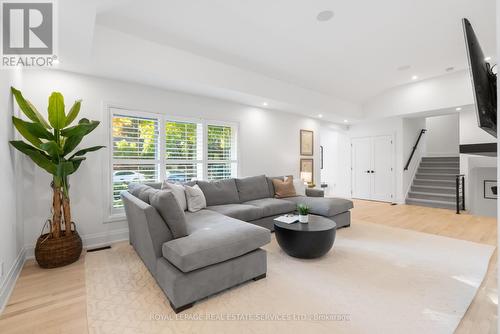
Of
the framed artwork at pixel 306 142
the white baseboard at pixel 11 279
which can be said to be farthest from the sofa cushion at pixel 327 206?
the white baseboard at pixel 11 279

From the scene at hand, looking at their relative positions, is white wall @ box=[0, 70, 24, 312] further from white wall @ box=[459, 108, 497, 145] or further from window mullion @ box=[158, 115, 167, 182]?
white wall @ box=[459, 108, 497, 145]

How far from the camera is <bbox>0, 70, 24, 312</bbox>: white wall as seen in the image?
84.9 inches

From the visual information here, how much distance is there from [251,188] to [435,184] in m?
5.78

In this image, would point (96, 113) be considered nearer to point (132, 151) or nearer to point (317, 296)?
point (132, 151)

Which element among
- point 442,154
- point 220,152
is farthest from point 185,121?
point 442,154

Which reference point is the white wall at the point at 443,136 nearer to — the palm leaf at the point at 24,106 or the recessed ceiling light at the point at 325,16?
the recessed ceiling light at the point at 325,16

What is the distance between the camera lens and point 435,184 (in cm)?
676

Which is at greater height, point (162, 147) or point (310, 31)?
point (310, 31)

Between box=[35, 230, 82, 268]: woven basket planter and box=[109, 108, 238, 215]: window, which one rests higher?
box=[109, 108, 238, 215]: window

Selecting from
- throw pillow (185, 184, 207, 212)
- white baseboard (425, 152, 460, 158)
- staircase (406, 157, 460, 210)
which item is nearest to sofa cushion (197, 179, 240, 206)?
throw pillow (185, 184, 207, 212)

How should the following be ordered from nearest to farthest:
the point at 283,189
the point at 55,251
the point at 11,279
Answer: the point at 11,279, the point at 55,251, the point at 283,189

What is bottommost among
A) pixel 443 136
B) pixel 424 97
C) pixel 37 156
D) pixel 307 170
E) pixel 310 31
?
pixel 307 170

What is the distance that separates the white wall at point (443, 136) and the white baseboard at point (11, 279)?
446 inches
